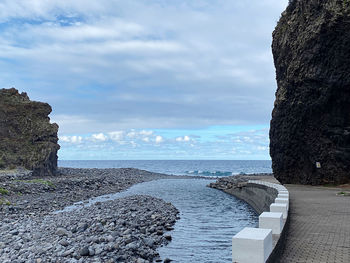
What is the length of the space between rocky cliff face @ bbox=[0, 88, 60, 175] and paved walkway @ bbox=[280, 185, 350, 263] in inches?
1875

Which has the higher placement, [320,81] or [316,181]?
[320,81]

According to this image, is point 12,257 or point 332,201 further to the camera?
point 332,201

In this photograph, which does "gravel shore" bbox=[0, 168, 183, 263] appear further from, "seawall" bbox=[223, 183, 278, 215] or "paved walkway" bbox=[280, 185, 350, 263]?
"seawall" bbox=[223, 183, 278, 215]

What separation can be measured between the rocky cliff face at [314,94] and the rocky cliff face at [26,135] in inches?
1523

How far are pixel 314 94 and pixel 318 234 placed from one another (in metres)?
20.1

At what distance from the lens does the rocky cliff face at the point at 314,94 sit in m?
26.1

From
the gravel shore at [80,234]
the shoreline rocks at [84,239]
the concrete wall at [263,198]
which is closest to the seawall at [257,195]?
the concrete wall at [263,198]

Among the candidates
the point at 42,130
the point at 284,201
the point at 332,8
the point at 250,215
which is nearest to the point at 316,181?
the point at 250,215

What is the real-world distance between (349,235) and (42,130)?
2212 inches

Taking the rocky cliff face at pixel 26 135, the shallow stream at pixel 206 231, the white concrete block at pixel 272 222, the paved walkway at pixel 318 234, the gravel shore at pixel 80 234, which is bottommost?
the shallow stream at pixel 206 231

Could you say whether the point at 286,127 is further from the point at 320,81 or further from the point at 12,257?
the point at 12,257

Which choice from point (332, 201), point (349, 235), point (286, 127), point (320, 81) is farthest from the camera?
point (286, 127)

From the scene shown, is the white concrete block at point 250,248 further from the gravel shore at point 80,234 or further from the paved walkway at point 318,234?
the gravel shore at point 80,234

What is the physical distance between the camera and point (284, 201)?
13.4m
